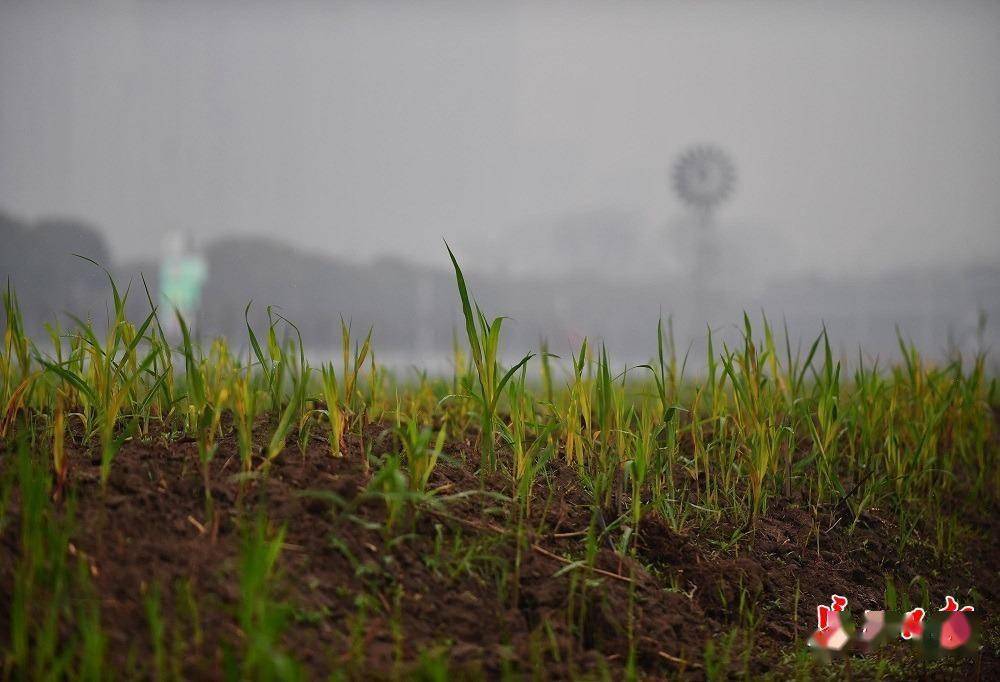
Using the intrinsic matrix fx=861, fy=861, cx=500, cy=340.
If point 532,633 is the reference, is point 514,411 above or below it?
above

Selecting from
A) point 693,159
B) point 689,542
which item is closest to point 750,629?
point 689,542

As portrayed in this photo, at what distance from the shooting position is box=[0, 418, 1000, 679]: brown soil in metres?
1.60

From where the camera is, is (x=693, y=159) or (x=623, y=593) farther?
(x=693, y=159)

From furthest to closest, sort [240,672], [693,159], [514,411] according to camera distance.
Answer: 1. [693,159]
2. [514,411]
3. [240,672]

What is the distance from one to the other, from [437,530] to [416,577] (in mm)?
141

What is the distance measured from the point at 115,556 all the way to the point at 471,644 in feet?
2.34

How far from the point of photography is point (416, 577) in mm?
1828

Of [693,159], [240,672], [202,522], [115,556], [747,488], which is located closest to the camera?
[240,672]

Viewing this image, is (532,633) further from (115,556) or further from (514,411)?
(115,556)

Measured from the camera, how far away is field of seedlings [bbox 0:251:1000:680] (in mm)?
1569

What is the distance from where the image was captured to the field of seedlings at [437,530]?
1569 millimetres

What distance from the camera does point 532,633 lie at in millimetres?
1760

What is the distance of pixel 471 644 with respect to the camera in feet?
5.57

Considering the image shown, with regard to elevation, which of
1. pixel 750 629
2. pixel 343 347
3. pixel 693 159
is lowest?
pixel 750 629
